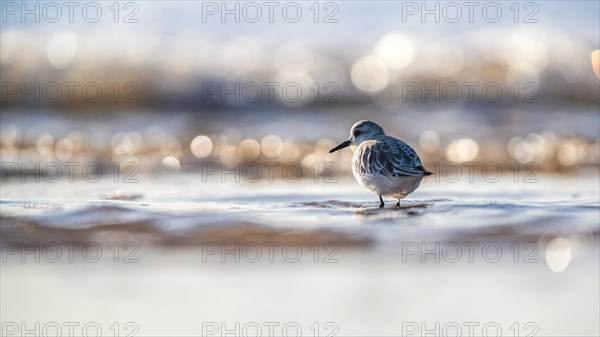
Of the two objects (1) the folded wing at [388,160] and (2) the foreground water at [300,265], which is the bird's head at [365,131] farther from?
(2) the foreground water at [300,265]

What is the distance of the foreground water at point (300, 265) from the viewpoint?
12.3 ft

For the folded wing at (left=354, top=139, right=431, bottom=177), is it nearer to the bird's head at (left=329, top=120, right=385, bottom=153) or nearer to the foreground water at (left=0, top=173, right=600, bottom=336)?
the foreground water at (left=0, top=173, right=600, bottom=336)

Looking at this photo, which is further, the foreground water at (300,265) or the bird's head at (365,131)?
the bird's head at (365,131)

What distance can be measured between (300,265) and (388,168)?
156 centimetres

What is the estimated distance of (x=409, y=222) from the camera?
5.29m

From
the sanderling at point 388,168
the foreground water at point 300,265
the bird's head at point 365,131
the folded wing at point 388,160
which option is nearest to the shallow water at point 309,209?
the foreground water at point 300,265

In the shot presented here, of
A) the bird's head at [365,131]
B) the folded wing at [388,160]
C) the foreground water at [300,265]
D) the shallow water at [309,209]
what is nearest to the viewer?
the foreground water at [300,265]

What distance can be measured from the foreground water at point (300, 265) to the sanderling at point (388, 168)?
168mm

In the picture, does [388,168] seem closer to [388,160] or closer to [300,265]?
[388,160]

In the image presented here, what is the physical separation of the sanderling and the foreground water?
0.55 ft

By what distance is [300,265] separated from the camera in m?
4.48

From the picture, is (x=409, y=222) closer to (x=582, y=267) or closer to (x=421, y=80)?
(x=582, y=267)

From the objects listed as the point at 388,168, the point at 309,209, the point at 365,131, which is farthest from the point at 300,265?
the point at 365,131

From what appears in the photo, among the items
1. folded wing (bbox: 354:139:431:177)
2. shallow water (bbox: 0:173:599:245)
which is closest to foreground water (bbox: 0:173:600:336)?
shallow water (bbox: 0:173:599:245)
